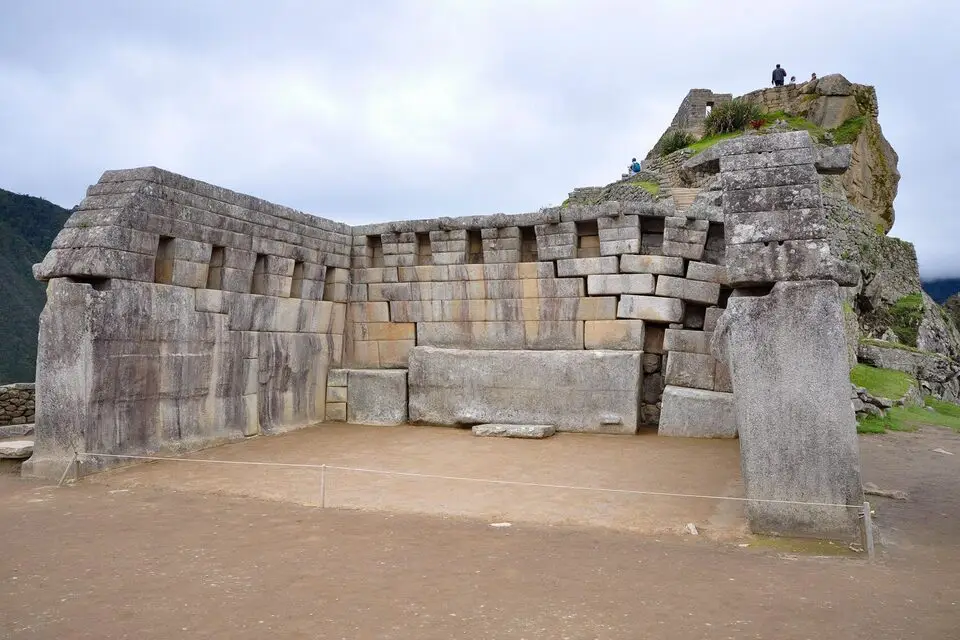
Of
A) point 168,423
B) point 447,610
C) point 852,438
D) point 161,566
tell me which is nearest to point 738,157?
point 852,438

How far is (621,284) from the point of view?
11320mm

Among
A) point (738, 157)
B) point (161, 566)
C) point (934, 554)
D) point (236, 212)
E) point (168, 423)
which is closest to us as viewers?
point (161, 566)

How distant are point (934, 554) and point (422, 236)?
362 inches

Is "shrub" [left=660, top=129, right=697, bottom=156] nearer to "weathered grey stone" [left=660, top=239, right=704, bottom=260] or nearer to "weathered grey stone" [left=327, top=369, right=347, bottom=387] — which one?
"weathered grey stone" [left=660, top=239, right=704, bottom=260]

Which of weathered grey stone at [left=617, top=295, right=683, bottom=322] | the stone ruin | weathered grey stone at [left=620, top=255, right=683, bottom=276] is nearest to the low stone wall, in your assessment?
the stone ruin

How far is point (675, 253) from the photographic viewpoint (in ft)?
36.3

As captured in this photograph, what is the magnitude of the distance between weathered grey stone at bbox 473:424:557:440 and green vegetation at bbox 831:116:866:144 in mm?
21019

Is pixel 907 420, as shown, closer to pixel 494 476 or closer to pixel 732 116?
pixel 494 476

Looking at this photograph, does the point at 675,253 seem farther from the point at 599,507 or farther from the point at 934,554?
the point at 934,554

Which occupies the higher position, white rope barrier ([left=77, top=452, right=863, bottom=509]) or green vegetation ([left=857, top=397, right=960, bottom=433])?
green vegetation ([left=857, top=397, right=960, bottom=433])

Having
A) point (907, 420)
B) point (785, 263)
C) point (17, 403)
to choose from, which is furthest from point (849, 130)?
point (17, 403)

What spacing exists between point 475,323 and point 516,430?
2220 mm

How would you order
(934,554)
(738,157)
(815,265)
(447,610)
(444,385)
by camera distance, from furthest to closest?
(444,385) < (738,157) < (815,265) < (934,554) < (447,610)

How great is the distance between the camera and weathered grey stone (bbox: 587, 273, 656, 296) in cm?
1118
